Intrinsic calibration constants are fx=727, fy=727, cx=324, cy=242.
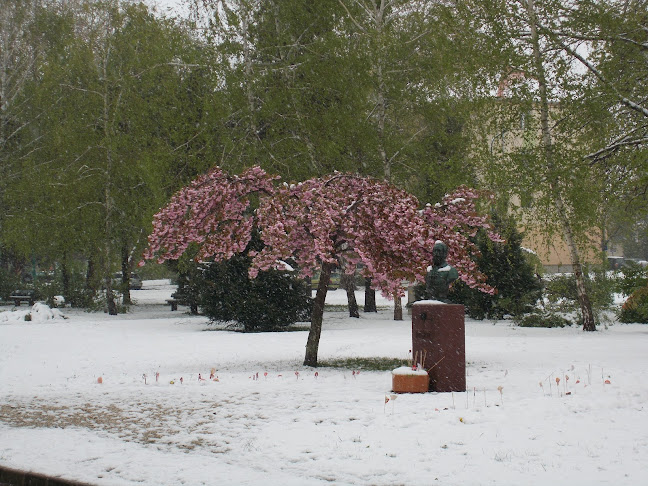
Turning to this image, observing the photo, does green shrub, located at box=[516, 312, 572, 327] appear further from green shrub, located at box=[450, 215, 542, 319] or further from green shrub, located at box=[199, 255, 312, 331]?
green shrub, located at box=[199, 255, 312, 331]

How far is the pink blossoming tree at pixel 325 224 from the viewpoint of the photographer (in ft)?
38.1

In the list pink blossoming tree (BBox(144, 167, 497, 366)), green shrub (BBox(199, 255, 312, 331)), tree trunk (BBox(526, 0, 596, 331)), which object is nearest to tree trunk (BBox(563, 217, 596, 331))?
tree trunk (BBox(526, 0, 596, 331))

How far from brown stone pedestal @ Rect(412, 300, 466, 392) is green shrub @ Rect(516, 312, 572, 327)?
11.6m

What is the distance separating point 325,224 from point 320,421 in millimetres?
4035

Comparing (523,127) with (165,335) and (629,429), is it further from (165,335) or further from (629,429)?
(629,429)

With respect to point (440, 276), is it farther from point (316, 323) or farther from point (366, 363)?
point (366, 363)

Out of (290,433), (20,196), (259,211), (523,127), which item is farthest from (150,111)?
(290,433)

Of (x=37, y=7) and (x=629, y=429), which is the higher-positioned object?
(x=37, y=7)

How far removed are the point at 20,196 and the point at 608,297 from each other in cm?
2245

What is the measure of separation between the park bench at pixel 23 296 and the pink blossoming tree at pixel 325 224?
69.9ft

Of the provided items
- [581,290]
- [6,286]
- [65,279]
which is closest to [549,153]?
[581,290]

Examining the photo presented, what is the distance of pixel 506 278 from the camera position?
2253cm

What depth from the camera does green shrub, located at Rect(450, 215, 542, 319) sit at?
72.7ft

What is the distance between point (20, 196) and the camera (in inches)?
1158
